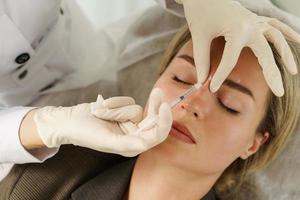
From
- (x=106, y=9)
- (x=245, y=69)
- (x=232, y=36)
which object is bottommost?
(x=106, y=9)

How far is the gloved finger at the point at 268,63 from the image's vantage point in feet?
3.69

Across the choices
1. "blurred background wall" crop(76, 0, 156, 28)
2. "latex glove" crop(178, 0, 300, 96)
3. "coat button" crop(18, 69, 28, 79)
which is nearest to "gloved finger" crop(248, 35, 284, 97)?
"latex glove" crop(178, 0, 300, 96)

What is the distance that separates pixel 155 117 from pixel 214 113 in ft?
0.62

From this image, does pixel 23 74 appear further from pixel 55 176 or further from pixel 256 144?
pixel 256 144

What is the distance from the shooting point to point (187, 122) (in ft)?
3.83

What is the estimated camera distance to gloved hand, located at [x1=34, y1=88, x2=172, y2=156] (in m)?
1.06

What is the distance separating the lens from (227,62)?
1.11 m

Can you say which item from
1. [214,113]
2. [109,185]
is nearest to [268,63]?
[214,113]

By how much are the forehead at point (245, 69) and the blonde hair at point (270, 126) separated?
0.22 feet

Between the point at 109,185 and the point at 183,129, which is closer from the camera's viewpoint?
the point at 183,129

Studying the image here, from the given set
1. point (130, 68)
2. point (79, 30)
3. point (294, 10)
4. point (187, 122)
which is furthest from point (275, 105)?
point (79, 30)

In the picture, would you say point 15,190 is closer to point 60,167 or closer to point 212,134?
point 60,167

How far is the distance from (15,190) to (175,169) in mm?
439

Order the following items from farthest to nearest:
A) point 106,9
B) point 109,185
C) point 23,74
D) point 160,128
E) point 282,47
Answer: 1. point 106,9
2. point 23,74
3. point 109,185
4. point 282,47
5. point 160,128
